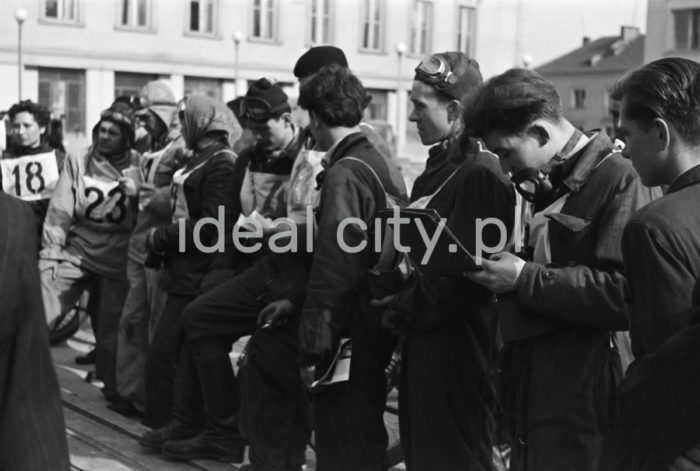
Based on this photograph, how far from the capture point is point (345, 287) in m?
4.90

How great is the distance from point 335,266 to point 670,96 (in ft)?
7.45

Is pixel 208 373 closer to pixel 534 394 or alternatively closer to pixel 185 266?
pixel 185 266

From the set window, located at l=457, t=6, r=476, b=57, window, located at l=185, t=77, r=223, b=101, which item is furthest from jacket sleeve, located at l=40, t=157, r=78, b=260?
window, located at l=457, t=6, r=476, b=57

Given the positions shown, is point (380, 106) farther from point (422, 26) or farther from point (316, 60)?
point (316, 60)

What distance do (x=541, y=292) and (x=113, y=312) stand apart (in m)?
4.52

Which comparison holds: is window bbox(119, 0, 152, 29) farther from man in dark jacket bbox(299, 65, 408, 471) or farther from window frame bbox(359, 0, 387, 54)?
man in dark jacket bbox(299, 65, 408, 471)

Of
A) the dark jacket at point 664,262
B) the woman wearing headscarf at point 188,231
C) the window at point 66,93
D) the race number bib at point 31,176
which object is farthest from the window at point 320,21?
the dark jacket at point 664,262

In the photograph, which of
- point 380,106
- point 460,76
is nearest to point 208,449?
point 460,76

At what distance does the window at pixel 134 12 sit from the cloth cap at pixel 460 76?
36.7 metres

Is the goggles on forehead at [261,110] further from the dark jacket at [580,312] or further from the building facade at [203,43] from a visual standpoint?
the building facade at [203,43]

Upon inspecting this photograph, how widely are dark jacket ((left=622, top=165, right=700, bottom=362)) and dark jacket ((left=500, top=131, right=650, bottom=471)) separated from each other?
0.71 meters

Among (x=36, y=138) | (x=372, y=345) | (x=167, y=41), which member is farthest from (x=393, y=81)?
(x=372, y=345)

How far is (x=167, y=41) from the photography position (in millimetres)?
41250

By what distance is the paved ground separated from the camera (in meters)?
6.05
